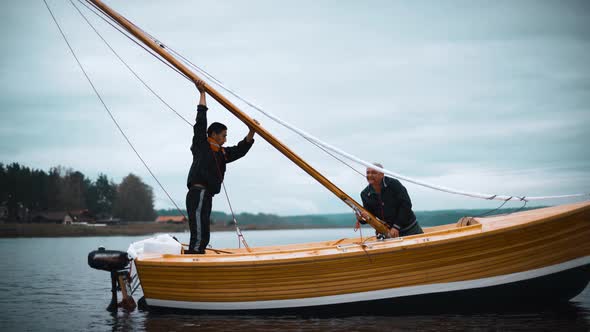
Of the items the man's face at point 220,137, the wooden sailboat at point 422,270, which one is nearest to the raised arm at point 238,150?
the man's face at point 220,137

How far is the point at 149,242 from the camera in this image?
360 inches

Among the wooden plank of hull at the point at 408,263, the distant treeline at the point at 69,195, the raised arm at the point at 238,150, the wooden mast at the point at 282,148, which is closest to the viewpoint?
the wooden plank of hull at the point at 408,263

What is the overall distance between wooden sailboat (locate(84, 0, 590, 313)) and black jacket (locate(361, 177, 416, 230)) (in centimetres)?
102

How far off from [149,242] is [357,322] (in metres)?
3.99

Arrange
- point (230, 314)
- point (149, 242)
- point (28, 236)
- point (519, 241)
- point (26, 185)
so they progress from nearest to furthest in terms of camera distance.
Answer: point (519, 241)
point (230, 314)
point (149, 242)
point (28, 236)
point (26, 185)

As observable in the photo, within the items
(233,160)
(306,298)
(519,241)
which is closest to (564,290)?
(519,241)

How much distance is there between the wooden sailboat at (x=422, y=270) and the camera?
7.09 m

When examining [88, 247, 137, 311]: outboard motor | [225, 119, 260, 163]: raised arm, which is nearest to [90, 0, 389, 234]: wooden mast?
[225, 119, 260, 163]: raised arm

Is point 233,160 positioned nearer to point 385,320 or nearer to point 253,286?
point 253,286

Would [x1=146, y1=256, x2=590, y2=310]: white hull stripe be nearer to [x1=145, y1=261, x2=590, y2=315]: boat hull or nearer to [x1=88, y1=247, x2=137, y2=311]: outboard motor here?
[x1=145, y1=261, x2=590, y2=315]: boat hull

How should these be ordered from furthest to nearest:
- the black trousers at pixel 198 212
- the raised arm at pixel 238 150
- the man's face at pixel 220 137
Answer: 1. the raised arm at pixel 238 150
2. the man's face at pixel 220 137
3. the black trousers at pixel 198 212

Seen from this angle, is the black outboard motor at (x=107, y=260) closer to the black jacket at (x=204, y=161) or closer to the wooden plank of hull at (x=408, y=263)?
the wooden plank of hull at (x=408, y=263)

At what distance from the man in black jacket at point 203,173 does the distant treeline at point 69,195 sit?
8259 cm

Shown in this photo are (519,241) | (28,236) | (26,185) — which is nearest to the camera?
(519,241)
